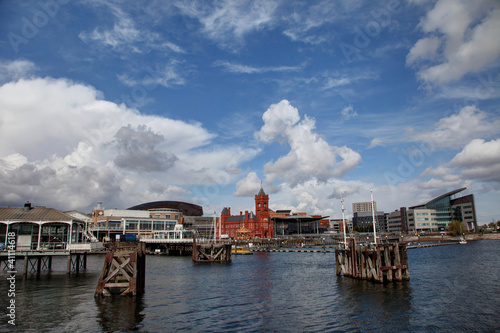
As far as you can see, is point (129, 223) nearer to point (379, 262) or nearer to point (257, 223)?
point (257, 223)

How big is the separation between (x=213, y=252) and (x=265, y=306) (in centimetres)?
5043

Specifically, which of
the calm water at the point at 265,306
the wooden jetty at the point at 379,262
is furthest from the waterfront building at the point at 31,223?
the wooden jetty at the point at 379,262

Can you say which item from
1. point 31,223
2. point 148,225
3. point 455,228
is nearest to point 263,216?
point 148,225

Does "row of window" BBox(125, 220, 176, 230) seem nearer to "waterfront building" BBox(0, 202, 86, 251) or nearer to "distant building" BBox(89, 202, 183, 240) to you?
"distant building" BBox(89, 202, 183, 240)

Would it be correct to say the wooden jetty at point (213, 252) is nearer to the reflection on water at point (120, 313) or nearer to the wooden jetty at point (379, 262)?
the wooden jetty at point (379, 262)

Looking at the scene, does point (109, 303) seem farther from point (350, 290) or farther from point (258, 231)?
point (258, 231)

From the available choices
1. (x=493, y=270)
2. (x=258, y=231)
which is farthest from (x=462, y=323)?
(x=258, y=231)

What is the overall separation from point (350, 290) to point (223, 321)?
56.8 ft

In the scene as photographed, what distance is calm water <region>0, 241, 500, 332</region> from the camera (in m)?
23.8

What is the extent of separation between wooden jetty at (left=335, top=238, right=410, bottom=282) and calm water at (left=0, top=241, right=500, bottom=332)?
53.9 inches

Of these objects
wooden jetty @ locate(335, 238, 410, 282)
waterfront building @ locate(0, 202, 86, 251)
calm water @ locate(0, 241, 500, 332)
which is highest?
waterfront building @ locate(0, 202, 86, 251)

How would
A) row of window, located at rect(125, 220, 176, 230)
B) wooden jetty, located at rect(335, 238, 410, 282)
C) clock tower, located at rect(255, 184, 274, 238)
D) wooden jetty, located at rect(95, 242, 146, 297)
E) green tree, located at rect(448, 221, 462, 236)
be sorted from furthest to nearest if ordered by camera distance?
clock tower, located at rect(255, 184, 274, 238) < green tree, located at rect(448, 221, 462, 236) < row of window, located at rect(125, 220, 176, 230) < wooden jetty, located at rect(335, 238, 410, 282) < wooden jetty, located at rect(95, 242, 146, 297)

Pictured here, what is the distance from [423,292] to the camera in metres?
35.3

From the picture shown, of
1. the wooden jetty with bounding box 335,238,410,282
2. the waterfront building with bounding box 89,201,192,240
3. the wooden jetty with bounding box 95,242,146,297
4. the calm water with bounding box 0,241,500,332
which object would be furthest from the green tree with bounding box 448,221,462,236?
the wooden jetty with bounding box 95,242,146,297
